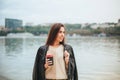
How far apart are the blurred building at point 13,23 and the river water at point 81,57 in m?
0.21

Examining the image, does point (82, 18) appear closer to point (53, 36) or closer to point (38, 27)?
point (38, 27)

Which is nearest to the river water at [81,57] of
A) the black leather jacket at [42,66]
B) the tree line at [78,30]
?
the tree line at [78,30]

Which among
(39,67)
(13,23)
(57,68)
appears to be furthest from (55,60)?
(13,23)

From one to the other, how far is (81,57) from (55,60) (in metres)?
1.41

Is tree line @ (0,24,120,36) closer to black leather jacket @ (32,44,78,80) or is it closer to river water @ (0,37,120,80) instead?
river water @ (0,37,120,80)

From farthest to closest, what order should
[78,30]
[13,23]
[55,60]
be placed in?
[13,23] → [78,30] → [55,60]

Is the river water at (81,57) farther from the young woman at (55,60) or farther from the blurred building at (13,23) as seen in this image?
the young woman at (55,60)

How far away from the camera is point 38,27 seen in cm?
428

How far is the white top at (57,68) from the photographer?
7.91 ft

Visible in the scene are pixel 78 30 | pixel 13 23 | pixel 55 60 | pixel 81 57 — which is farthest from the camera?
pixel 13 23

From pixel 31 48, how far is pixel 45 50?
5.69ft

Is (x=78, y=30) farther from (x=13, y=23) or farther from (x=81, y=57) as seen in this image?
(x=13, y=23)

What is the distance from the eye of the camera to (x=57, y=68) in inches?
95.3

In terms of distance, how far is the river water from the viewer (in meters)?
3.54
